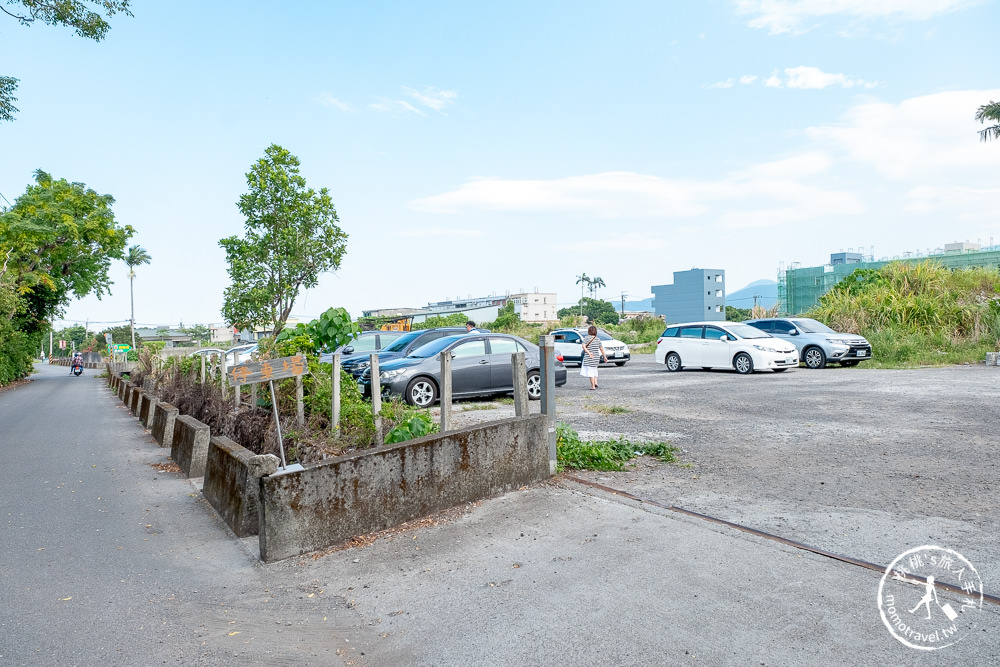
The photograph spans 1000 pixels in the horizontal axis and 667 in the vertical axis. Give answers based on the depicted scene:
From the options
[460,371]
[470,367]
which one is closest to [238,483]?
[460,371]

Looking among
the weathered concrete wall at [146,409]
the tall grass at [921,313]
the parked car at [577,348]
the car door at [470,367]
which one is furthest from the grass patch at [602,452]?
the tall grass at [921,313]

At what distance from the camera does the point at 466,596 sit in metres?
3.98

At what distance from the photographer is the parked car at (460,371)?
1241 cm

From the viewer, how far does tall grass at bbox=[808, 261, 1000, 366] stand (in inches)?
859

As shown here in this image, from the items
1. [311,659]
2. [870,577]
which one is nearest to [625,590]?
[870,577]

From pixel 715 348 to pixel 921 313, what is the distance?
10.9m

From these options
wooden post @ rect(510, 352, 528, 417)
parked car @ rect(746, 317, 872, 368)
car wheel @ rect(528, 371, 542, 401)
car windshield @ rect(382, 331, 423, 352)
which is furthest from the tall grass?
wooden post @ rect(510, 352, 528, 417)

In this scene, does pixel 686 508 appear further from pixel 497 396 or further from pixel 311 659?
pixel 497 396

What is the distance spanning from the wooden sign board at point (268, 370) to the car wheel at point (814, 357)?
1806cm

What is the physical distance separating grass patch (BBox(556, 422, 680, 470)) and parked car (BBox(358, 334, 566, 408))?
212 inches

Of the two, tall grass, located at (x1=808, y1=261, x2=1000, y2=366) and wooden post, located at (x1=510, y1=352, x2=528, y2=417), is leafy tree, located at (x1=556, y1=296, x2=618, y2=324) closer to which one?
tall grass, located at (x1=808, y1=261, x2=1000, y2=366)

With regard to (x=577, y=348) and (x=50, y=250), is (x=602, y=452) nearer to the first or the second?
(x=577, y=348)

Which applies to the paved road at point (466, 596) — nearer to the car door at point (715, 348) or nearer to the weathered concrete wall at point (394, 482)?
the weathered concrete wall at point (394, 482)

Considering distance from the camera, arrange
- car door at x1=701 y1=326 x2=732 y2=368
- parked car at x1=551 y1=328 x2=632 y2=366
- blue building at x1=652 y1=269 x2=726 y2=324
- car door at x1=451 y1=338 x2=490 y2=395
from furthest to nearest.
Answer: blue building at x1=652 y1=269 x2=726 y2=324
parked car at x1=551 y1=328 x2=632 y2=366
car door at x1=701 y1=326 x2=732 y2=368
car door at x1=451 y1=338 x2=490 y2=395
